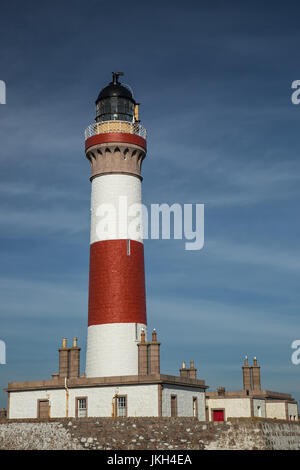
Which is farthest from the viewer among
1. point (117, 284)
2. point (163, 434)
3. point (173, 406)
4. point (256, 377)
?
point (256, 377)

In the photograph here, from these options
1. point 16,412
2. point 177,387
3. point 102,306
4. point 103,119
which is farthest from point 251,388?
point 103,119

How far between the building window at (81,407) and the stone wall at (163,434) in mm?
2197

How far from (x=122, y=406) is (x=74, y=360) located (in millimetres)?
5445

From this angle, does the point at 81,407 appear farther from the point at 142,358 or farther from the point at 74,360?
the point at 142,358

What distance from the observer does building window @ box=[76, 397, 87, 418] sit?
45.7m

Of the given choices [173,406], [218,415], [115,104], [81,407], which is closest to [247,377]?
[218,415]

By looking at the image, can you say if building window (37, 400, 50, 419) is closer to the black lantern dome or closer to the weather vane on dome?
the black lantern dome

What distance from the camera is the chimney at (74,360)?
4759 cm

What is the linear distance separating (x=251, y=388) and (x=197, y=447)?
1677 cm

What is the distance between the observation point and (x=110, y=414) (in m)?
44.5

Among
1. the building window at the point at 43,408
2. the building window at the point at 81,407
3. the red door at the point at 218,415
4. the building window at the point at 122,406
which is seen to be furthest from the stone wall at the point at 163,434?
the red door at the point at 218,415

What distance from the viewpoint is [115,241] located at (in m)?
49.3

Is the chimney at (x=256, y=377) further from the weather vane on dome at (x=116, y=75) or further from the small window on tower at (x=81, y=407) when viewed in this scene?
the weather vane on dome at (x=116, y=75)
